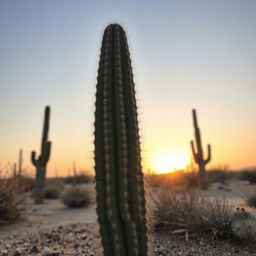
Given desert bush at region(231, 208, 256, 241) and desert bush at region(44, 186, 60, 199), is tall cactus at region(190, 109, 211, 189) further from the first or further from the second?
desert bush at region(231, 208, 256, 241)

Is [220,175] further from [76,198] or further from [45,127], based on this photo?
[45,127]

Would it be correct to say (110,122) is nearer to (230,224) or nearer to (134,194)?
(134,194)

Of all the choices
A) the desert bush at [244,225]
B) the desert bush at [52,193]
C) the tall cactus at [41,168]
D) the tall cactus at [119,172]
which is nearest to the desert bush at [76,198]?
the tall cactus at [41,168]

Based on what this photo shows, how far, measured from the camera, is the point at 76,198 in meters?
17.0

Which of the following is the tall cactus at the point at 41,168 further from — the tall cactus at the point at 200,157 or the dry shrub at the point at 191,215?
the dry shrub at the point at 191,215

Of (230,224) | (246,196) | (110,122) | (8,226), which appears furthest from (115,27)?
(8,226)

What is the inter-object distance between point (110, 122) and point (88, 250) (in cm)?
303

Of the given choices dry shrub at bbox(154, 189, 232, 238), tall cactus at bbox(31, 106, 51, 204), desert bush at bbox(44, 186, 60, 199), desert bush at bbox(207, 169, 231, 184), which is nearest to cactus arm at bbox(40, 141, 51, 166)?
tall cactus at bbox(31, 106, 51, 204)

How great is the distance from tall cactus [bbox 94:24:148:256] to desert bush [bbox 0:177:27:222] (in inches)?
310

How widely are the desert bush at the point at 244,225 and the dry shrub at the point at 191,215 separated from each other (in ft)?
0.52

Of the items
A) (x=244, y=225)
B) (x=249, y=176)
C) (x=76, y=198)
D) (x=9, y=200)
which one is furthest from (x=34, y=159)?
(x=249, y=176)

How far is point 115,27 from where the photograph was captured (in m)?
4.91

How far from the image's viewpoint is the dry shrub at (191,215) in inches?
239

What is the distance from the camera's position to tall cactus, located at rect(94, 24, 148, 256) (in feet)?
12.3
